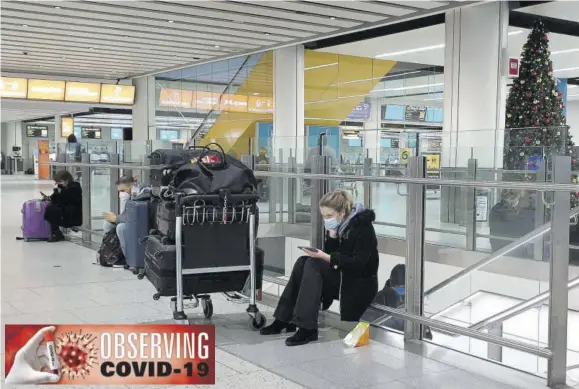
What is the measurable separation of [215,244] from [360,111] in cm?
1114

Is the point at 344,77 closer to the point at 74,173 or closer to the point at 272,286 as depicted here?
the point at 74,173

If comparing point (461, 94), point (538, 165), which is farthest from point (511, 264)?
point (461, 94)

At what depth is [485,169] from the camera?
4676 mm

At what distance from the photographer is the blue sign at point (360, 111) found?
14.8 metres

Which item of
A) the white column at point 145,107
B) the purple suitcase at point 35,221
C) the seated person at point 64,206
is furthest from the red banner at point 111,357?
the white column at point 145,107

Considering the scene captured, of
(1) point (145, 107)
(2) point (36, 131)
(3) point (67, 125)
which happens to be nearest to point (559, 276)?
(1) point (145, 107)

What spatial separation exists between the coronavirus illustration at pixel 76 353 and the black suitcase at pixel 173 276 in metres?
0.56

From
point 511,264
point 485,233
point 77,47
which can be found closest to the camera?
point 511,264

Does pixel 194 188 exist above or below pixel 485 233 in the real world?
above

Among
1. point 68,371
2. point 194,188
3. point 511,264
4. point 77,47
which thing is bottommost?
point 68,371

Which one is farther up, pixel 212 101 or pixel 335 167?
pixel 212 101

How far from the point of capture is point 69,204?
8828mm

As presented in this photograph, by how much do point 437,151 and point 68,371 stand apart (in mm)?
4057

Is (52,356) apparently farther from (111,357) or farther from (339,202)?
(339,202)
